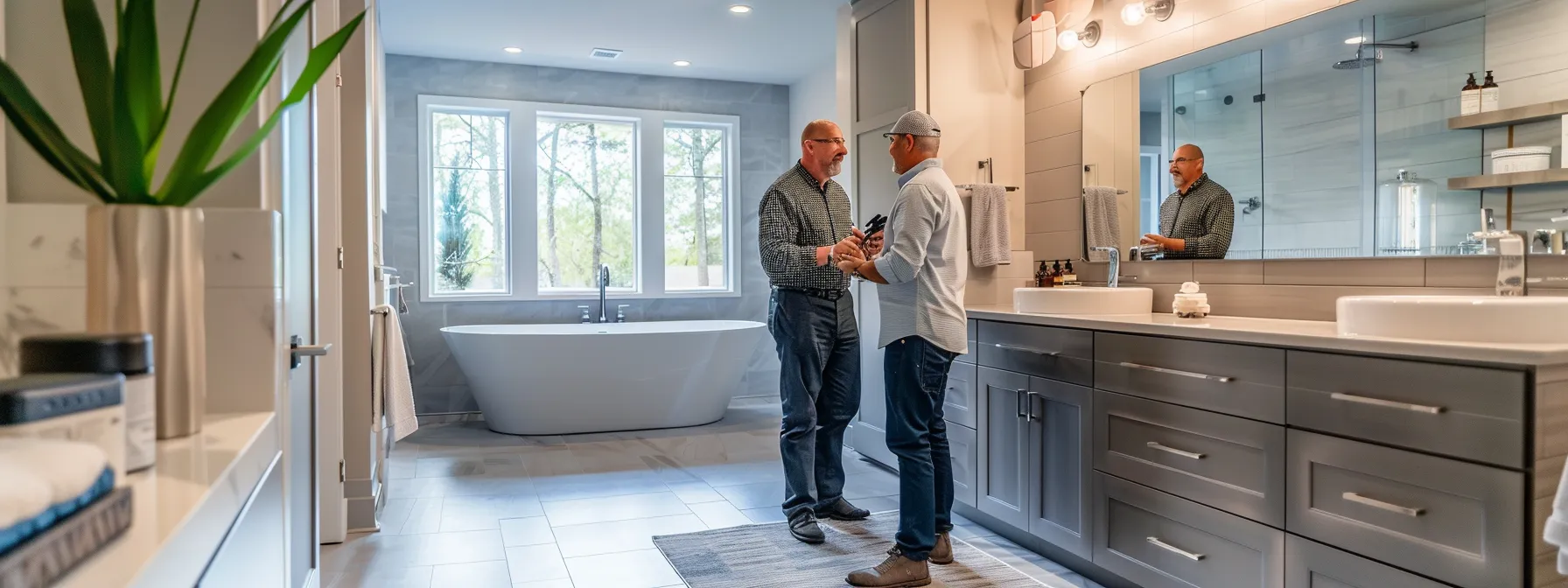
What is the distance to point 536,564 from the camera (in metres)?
2.76

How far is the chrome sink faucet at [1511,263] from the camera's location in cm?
210

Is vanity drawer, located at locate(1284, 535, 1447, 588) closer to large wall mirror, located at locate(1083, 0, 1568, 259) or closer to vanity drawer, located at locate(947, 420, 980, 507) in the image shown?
large wall mirror, located at locate(1083, 0, 1568, 259)

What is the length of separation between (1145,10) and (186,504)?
3289 millimetres

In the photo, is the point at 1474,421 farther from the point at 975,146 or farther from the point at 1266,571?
the point at 975,146

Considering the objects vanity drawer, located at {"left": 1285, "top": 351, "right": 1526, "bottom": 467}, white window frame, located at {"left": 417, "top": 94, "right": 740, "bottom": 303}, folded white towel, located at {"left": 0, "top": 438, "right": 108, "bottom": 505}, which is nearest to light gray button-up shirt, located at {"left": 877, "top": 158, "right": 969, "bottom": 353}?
vanity drawer, located at {"left": 1285, "top": 351, "right": 1526, "bottom": 467}

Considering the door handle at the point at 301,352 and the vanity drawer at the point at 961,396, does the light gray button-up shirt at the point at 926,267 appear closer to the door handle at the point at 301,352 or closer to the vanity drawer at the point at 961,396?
the vanity drawer at the point at 961,396

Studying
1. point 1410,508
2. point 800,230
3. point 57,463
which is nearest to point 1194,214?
point 800,230

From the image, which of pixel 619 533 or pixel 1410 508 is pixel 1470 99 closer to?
pixel 1410 508

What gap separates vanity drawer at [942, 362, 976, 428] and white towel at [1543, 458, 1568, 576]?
1.87m

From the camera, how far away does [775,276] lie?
3055mm

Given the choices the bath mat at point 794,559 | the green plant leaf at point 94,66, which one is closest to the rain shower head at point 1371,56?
the bath mat at point 794,559

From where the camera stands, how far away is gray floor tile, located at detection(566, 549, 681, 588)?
102 inches

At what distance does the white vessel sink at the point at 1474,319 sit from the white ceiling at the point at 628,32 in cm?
310

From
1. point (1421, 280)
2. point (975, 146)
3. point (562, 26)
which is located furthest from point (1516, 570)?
point (562, 26)
